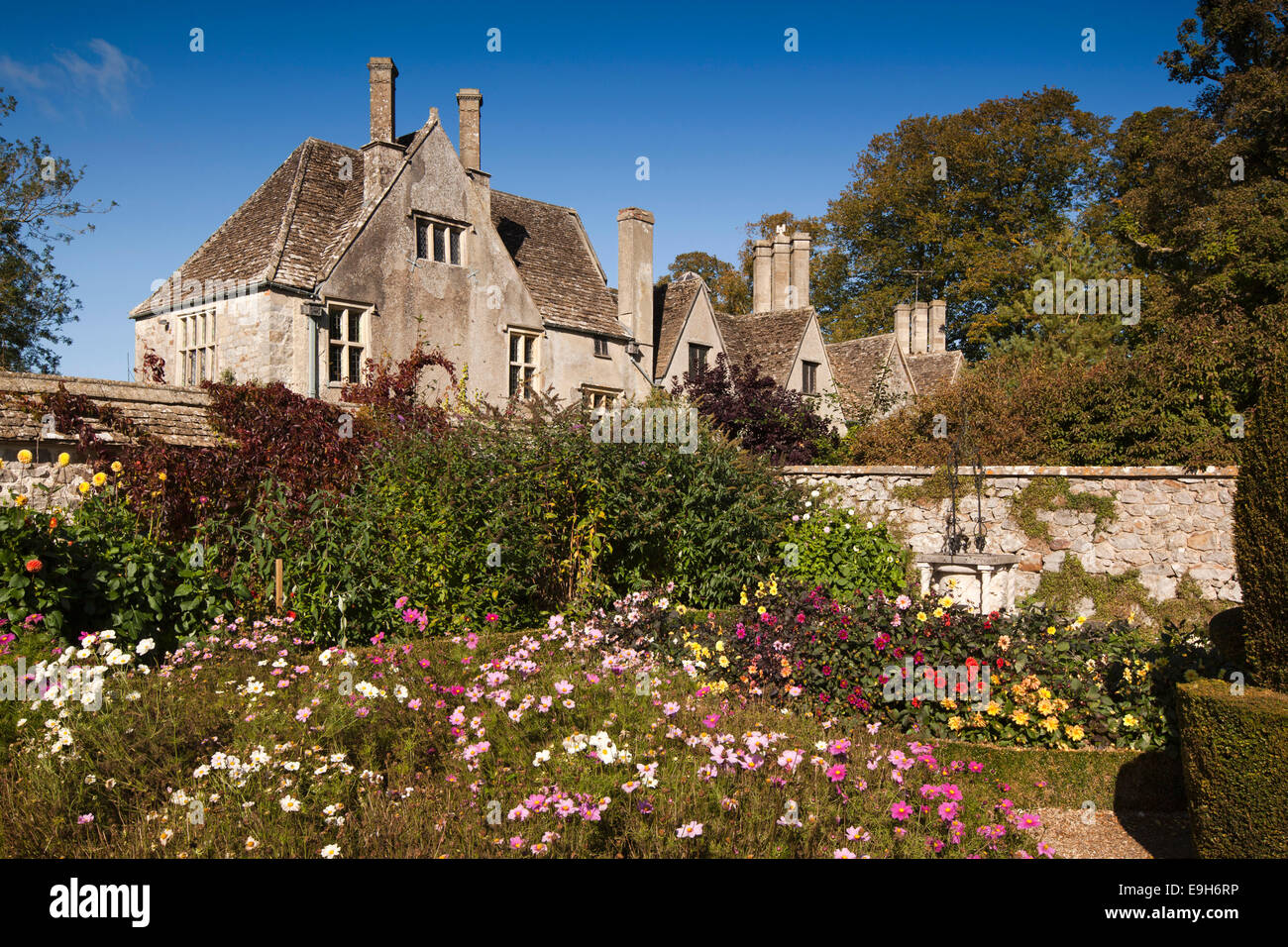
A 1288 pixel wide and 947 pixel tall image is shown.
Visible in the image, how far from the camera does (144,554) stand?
7430 millimetres

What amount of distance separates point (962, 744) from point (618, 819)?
3.03 metres

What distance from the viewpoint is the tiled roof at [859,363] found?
97.4 feet

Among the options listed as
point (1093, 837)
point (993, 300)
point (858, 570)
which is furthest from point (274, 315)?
point (993, 300)

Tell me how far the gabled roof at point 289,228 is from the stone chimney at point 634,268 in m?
7.20

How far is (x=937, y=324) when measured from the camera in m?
37.2

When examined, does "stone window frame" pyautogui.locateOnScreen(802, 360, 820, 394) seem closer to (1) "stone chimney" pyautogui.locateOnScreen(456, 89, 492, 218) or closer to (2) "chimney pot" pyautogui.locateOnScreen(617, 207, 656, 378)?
(2) "chimney pot" pyautogui.locateOnScreen(617, 207, 656, 378)

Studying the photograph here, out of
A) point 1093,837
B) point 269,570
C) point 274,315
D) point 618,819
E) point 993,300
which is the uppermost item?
point 993,300

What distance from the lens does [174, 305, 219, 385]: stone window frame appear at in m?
17.9

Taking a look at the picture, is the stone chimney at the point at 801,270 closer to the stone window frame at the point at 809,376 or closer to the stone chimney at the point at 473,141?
the stone window frame at the point at 809,376

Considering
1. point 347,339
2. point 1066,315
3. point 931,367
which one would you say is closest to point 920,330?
point 931,367

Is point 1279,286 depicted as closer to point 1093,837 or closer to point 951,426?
point 951,426

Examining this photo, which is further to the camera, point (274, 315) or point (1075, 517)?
point (274, 315)

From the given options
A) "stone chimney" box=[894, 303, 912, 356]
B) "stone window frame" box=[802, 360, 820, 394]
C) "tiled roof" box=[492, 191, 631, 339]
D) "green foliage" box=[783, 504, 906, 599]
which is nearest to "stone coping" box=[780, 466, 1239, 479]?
"green foliage" box=[783, 504, 906, 599]

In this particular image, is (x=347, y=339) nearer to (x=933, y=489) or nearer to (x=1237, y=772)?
(x=933, y=489)
